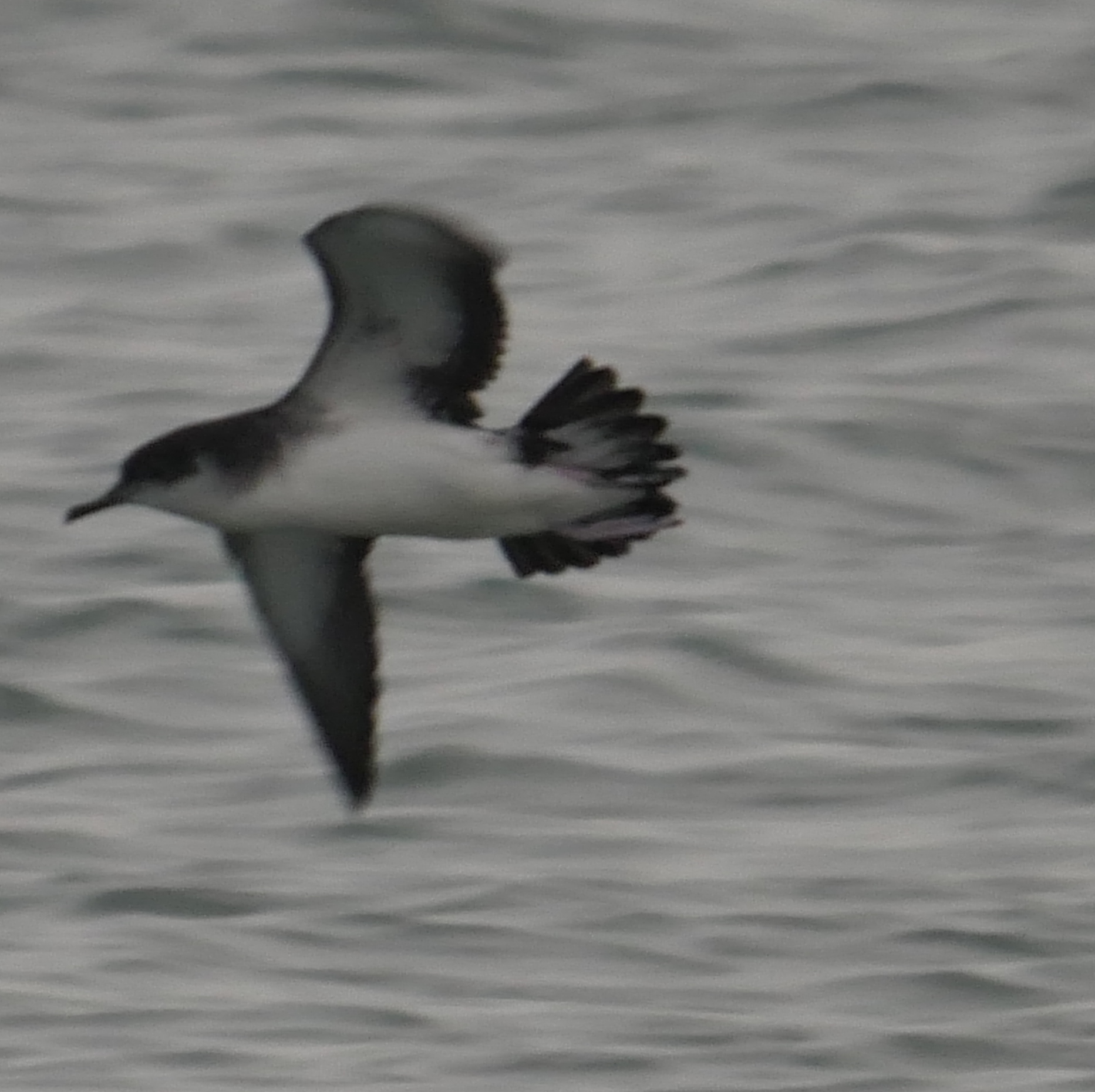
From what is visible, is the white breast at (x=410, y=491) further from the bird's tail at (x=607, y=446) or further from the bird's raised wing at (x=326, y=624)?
the bird's raised wing at (x=326, y=624)

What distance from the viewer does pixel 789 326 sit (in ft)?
44.1

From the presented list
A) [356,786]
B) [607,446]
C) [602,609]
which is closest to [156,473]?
[607,446]

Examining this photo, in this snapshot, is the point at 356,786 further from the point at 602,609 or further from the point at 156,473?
the point at 602,609

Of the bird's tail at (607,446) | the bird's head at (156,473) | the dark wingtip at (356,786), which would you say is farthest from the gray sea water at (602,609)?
the bird's tail at (607,446)

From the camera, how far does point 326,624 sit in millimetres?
8164

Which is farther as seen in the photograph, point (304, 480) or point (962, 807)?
point (962, 807)

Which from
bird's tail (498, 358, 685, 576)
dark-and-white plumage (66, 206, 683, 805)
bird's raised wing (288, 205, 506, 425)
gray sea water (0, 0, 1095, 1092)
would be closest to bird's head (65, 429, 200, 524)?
dark-and-white plumage (66, 206, 683, 805)

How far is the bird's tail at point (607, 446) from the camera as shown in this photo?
724 centimetres

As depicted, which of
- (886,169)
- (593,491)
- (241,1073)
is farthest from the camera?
(886,169)

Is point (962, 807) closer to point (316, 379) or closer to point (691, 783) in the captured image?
point (691, 783)

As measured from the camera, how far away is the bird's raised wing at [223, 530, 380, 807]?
8094 mm

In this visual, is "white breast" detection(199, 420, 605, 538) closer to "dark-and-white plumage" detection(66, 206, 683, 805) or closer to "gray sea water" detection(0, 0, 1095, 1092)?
"dark-and-white plumage" detection(66, 206, 683, 805)

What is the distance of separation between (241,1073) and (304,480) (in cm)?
188

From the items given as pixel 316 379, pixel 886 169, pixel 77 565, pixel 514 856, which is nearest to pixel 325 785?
pixel 514 856
